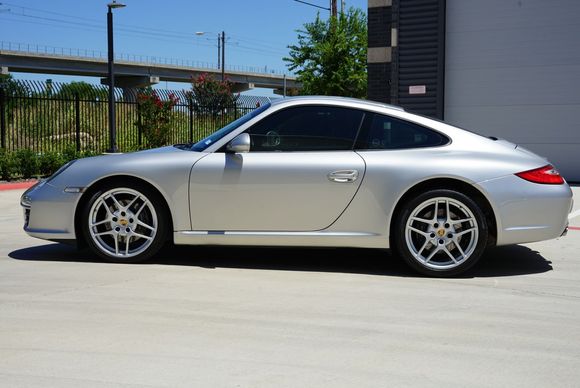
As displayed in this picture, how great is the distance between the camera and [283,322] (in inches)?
171

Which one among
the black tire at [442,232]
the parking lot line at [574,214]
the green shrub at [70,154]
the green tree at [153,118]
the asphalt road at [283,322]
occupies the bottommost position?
the asphalt road at [283,322]

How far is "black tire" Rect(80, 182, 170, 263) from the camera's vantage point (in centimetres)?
592

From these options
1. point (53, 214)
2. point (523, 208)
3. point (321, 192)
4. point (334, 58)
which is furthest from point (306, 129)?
point (334, 58)

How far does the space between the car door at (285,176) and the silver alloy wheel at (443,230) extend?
56 centimetres

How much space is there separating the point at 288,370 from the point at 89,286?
2281 millimetres

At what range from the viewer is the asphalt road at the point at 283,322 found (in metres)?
3.45

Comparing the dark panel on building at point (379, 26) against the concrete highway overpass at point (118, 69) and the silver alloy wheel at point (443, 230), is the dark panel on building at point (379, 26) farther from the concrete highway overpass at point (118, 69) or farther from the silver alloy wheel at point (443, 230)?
the concrete highway overpass at point (118, 69)

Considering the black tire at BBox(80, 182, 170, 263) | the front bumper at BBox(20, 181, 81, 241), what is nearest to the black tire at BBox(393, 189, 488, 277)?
the black tire at BBox(80, 182, 170, 263)

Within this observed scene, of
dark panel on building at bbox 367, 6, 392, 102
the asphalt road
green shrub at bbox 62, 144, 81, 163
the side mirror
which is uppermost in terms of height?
dark panel on building at bbox 367, 6, 392, 102

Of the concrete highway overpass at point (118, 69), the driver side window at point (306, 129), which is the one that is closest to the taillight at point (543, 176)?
the driver side window at point (306, 129)

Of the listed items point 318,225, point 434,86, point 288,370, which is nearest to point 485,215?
point 318,225

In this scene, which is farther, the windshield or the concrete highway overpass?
the concrete highway overpass

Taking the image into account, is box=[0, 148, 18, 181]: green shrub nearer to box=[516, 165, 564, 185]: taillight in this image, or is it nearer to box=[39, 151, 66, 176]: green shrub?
box=[39, 151, 66, 176]: green shrub

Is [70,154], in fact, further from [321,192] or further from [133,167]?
[321,192]
